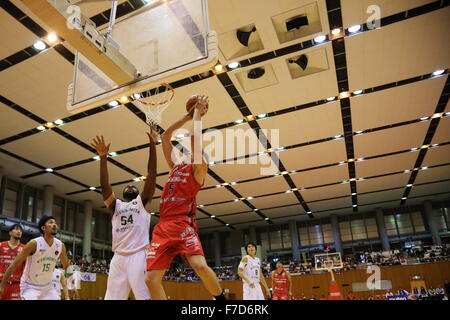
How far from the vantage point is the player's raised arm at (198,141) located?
3729 millimetres

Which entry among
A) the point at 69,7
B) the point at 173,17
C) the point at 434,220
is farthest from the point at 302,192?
the point at 69,7

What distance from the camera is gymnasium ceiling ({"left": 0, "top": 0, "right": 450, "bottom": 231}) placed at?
9.84 meters

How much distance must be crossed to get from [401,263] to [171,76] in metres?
23.5

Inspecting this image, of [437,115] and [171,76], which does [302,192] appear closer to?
[437,115]

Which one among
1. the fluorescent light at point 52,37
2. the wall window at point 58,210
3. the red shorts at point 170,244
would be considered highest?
the fluorescent light at point 52,37

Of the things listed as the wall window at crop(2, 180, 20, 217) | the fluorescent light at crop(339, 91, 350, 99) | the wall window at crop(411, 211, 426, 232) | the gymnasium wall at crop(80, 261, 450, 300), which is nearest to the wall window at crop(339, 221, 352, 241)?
the wall window at crop(411, 211, 426, 232)

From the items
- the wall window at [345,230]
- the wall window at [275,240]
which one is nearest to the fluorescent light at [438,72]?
the wall window at [345,230]

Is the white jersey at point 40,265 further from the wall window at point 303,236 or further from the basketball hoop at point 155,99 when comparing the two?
the wall window at point 303,236

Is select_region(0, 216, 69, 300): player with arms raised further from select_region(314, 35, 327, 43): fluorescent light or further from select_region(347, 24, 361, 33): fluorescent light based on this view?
select_region(347, 24, 361, 33): fluorescent light

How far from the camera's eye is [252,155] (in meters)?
17.7

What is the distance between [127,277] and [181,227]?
817 millimetres

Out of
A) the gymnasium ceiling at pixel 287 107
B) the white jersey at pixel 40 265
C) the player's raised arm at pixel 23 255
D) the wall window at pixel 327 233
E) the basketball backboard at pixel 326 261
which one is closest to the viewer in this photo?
the player's raised arm at pixel 23 255

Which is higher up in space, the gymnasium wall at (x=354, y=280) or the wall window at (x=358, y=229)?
the wall window at (x=358, y=229)

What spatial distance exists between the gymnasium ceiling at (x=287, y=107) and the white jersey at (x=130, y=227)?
610cm
